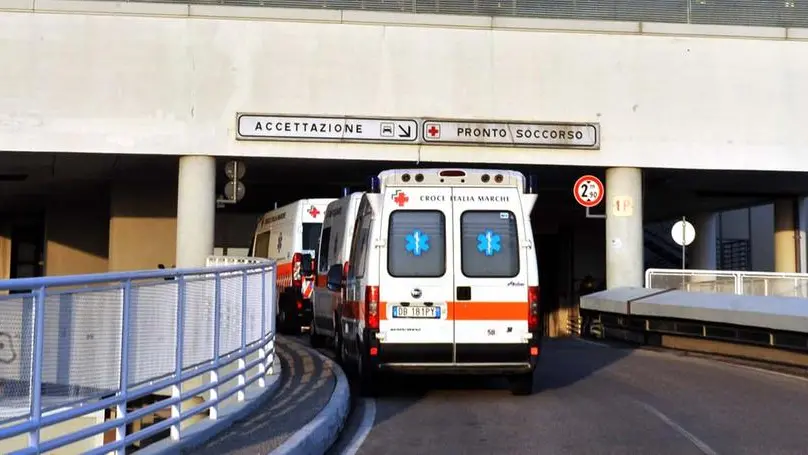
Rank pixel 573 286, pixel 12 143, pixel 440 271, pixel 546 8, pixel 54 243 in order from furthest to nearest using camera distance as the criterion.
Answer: pixel 573 286, pixel 54 243, pixel 546 8, pixel 12 143, pixel 440 271

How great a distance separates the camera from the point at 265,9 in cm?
2266

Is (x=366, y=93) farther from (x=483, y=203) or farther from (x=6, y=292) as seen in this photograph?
(x=6, y=292)

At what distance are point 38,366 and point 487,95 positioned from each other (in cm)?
1877

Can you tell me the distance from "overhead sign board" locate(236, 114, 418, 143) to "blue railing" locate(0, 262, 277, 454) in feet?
44.1

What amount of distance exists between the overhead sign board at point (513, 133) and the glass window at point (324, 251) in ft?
18.7

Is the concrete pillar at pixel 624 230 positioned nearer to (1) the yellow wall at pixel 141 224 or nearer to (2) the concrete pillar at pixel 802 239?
(2) the concrete pillar at pixel 802 239

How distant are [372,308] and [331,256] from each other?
19.8ft

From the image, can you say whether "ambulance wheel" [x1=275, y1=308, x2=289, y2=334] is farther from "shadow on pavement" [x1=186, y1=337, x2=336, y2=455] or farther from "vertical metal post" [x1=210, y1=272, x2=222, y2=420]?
"vertical metal post" [x1=210, y1=272, x2=222, y2=420]

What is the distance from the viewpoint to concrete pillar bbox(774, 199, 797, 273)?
32.4m

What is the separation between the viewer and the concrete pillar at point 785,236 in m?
32.4

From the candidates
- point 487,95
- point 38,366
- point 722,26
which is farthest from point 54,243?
point 38,366

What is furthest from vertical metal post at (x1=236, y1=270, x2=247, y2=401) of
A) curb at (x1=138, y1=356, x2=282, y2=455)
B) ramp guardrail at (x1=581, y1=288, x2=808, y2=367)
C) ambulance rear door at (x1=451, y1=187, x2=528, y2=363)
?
ramp guardrail at (x1=581, y1=288, x2=808, y2=367)

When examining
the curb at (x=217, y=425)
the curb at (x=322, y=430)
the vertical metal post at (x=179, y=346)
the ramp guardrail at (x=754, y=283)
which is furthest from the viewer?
the ramp guardrail at (x=754, y=283)

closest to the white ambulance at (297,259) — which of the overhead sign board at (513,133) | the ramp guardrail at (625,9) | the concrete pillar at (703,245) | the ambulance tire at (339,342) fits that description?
the overhead sign board at (513,133)
